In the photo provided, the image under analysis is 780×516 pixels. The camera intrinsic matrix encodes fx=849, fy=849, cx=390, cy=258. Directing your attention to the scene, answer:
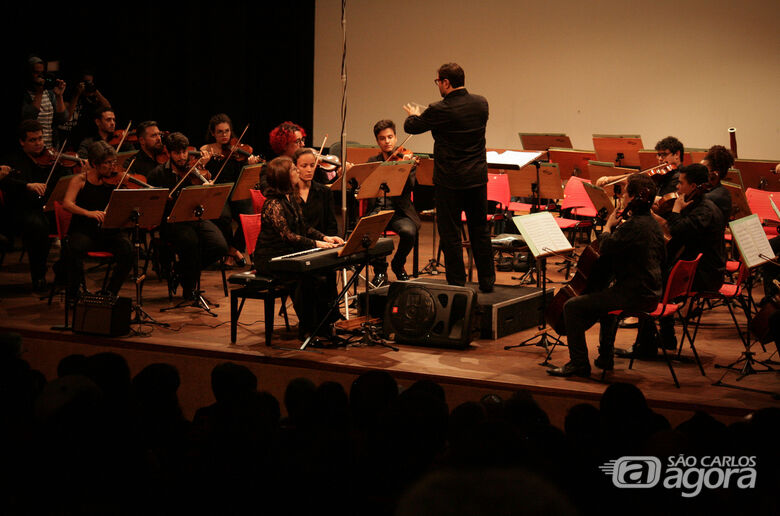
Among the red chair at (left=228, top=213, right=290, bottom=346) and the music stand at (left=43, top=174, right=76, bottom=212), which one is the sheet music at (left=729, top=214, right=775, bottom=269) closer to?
the red chair at (left=228, top=213, right=290, bottom=346)

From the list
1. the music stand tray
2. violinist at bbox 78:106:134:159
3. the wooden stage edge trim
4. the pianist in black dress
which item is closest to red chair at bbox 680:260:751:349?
the wooden stage edge trim

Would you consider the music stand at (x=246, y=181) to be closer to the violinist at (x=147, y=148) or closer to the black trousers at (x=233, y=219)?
the black trousers at (x=233, y=219)

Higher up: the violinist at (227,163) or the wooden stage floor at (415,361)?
the violinist at (227,163)

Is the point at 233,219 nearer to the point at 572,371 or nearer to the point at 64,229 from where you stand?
the point at 64,229

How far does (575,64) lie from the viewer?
34.8ft

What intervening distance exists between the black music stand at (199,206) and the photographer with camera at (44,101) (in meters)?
3.51

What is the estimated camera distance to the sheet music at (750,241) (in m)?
5.01

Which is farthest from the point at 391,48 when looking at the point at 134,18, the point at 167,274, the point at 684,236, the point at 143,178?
the point at 684,236

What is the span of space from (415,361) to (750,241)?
2.15m

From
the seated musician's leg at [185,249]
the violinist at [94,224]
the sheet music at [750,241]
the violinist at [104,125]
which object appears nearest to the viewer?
the sheet music at [750,241]

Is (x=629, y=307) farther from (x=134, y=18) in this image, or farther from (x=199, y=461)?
(x=134, y=18)

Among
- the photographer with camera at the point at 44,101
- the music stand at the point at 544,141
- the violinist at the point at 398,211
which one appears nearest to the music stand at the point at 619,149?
the music stand at the point at 544,141

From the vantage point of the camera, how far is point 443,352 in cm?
544

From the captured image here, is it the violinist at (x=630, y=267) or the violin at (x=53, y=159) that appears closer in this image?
the violinist at (x=630, y=267)
